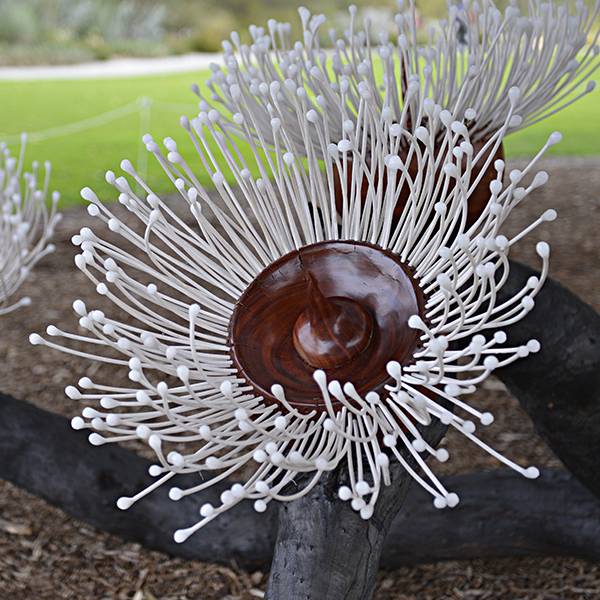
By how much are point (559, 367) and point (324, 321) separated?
0.42 metres

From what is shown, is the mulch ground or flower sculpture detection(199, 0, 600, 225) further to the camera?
the mulch ground

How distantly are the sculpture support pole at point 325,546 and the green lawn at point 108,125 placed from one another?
10.7ft

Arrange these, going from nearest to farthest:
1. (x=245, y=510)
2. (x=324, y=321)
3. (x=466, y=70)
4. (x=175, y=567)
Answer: (x=324, y=321)
(x=466, y=70)
(x=245, y=510)
(x=175, y=567)

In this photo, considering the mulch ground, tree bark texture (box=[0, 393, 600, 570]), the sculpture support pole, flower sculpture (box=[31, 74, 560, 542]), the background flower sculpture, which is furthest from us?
the mulch ground

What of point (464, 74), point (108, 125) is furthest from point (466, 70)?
point (108, 125)

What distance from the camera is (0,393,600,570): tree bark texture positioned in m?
0.92

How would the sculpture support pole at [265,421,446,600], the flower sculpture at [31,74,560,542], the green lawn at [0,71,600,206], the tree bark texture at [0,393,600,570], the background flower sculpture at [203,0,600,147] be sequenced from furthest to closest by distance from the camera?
the green lawn at [0,71,600,206] → the tree bark texture at [0,393,600,570] → the background flower sculpture at [203,0,600,147] → the sculpture support pole at [265,421,446,600] → the flower sculpture at [31,74,560,542]

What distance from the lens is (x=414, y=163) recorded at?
669 millimetres

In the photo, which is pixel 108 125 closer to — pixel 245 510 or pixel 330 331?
pixel 245 510

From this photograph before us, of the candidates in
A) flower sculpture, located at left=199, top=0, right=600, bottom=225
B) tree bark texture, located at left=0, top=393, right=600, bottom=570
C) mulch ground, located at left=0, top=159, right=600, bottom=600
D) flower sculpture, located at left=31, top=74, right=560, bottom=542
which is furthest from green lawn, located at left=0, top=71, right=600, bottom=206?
flower sculpture, located at left=31, top=74, right=560, bottom=542

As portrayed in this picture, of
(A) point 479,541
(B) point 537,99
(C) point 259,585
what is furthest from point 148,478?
(B) point 537,99

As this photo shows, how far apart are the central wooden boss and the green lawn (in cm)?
325

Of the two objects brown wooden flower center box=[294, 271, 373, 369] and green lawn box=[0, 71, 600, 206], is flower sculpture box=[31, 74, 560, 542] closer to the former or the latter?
brown wooden flower center box=[294, 271, 373, 369]

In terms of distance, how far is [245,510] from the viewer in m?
0.94
